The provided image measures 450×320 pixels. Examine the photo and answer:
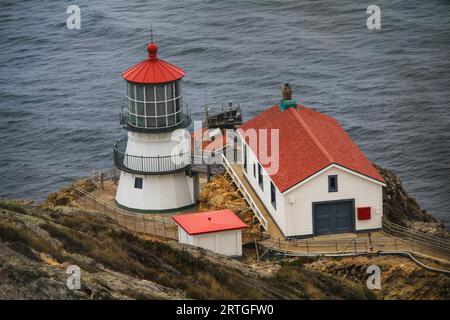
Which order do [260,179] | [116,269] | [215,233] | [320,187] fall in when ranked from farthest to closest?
[260,179], [320,187], [215,233], [116,269]

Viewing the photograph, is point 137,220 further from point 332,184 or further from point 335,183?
point 335,183

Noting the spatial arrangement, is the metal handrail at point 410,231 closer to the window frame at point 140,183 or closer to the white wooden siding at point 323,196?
the white wooden siding at point 323,196

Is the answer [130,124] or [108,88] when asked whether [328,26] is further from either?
[130,124]

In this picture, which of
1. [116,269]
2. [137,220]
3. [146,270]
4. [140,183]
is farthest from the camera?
[140,183]

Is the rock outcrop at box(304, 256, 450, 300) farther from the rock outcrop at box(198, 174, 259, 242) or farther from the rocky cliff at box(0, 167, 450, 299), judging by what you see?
the rock outcrop at box(198, 174, 259, 242)

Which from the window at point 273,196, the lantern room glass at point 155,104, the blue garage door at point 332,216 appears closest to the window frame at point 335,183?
the blue garage door at point 332,216

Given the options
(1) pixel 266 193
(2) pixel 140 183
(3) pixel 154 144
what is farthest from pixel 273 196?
A: (2) pixel 140 183

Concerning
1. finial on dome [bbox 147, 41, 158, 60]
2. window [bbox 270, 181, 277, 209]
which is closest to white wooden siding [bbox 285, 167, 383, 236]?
window [bbox 270, 181, 277, 209]
